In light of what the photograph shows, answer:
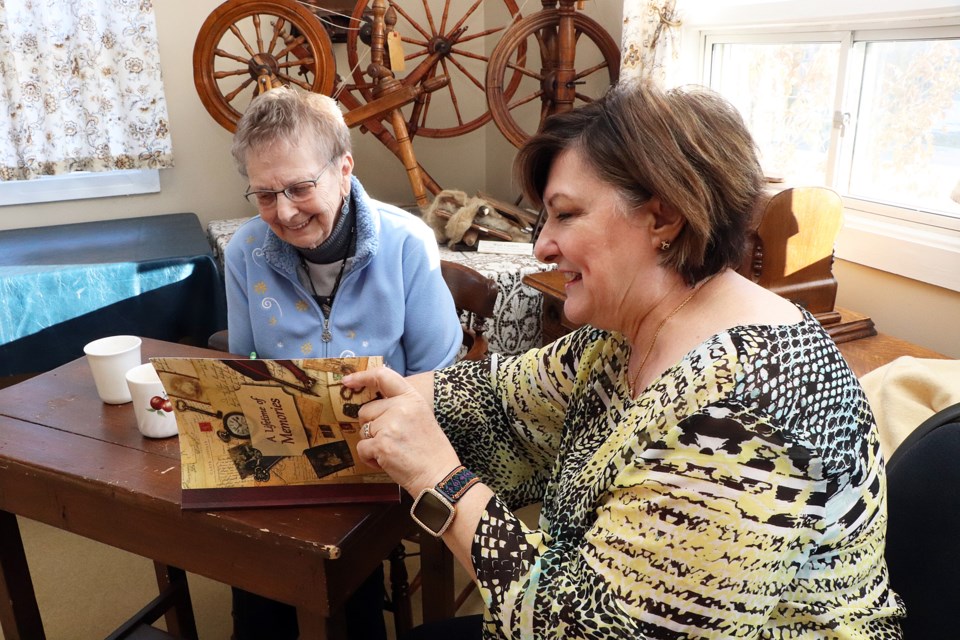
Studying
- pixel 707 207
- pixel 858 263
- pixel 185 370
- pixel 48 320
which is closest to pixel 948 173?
pixel 858 263

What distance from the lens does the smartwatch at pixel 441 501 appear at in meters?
0.90

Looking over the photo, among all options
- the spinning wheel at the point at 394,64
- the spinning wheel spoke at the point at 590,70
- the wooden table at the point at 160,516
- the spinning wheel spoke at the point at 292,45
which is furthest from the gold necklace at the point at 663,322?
the spinning wheel spoke at the point at 292,45

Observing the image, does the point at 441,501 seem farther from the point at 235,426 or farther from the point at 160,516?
the point at 160,516

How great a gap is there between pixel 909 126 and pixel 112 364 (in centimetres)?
198

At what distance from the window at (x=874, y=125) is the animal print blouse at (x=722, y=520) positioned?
966 millimetres

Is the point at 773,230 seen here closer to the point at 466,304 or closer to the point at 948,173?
the point at 948,173

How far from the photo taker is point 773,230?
1.76 m

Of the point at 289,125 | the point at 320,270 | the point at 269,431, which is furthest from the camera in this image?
the point at 320,270

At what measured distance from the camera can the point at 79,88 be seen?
3.00m

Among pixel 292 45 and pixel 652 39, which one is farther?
pixel 292 45

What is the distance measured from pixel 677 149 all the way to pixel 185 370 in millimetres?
658

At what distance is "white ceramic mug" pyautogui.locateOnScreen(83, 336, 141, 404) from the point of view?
129 cm

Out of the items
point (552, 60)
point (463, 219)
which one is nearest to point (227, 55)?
point (463, 219)

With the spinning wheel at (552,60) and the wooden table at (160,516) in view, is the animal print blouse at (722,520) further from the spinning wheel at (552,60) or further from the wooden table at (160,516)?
the spinning wheel at (552,60)
